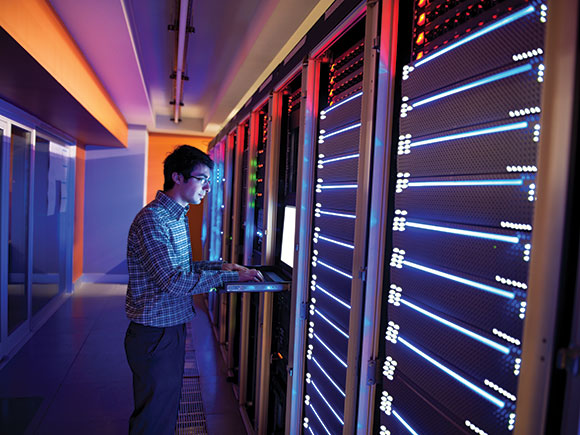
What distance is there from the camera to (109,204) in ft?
26.4

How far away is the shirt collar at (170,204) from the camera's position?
1990 millimetres

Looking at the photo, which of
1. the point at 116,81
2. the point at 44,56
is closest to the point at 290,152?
the point at 44,56

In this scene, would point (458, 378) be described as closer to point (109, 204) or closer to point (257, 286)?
point (257, 286)

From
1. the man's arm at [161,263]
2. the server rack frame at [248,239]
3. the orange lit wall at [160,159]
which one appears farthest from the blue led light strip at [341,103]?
the orange lit wall at [160,159]

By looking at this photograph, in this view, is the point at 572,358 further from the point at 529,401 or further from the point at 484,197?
the point at 484,197

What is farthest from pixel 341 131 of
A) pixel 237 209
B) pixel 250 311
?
pixel 237 209

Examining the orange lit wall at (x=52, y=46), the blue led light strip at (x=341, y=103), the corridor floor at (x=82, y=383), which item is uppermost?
the orange lit wall at (x=52, y=46)

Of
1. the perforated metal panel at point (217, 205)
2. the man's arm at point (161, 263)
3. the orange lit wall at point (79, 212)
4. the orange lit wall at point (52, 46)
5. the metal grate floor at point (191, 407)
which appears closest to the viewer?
the man's arm at point (161, 263)

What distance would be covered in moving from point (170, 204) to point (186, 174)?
0.17m

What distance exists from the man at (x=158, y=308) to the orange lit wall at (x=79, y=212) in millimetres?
6119

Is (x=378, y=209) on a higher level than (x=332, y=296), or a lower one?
higher

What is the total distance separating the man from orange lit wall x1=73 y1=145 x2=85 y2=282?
6.12 meters

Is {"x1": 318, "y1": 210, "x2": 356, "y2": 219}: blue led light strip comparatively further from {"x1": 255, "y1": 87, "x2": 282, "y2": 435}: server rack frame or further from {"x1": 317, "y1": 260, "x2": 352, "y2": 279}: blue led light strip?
{"x1": 255, "y1": 87, "x2": 282, "y2": 435}: server rack frame

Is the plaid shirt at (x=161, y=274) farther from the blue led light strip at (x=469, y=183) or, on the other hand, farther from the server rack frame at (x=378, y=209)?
the blue led light strip at (x=469, y=183)
